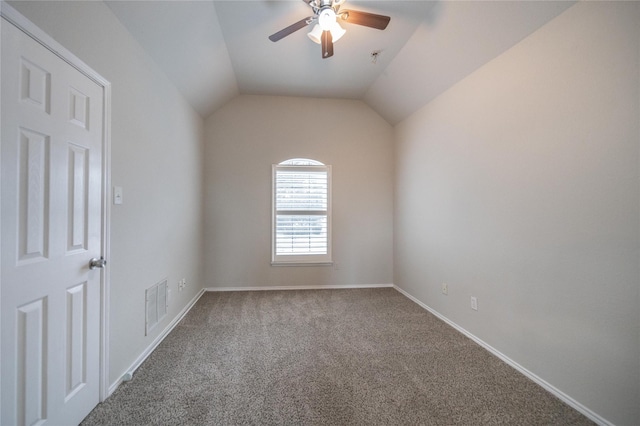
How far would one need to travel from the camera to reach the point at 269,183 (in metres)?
3.81

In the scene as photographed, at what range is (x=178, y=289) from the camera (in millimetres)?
2770

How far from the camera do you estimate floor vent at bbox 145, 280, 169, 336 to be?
83.0 inches

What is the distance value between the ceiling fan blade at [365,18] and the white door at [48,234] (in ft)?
5.81

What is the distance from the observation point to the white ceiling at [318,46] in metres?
1.83

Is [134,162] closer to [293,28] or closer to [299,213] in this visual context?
[293,28]

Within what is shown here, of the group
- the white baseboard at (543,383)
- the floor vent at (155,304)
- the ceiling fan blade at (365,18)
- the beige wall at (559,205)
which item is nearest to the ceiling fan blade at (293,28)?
the ceiling fan blade at (365,18)

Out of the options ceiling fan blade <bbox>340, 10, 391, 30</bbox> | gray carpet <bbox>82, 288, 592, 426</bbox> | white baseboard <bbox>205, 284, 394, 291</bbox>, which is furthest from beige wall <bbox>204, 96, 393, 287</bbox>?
ceiling fan blade <bbox>340, 10, 391, 30</bbox>

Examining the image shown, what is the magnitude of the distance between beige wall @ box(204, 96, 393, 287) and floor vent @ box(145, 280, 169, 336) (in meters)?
1.34

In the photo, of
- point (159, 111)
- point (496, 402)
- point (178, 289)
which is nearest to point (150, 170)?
point (159, 111)

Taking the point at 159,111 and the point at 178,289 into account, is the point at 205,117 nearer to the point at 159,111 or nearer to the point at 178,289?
the point at 159,111

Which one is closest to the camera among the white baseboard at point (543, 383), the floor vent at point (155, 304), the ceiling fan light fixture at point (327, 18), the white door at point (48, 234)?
the white door at point (48, 234)

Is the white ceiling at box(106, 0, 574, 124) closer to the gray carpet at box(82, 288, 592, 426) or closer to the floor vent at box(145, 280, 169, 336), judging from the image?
the floor vent at box(145, 280, 169, 336)

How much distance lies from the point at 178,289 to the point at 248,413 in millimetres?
1764

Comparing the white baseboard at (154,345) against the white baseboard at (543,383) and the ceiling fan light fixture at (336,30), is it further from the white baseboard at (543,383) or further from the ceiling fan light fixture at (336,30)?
the ceiling fan light fixture at (336,30)
